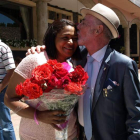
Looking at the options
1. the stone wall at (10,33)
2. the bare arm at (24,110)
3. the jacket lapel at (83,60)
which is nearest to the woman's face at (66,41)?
the jacket lapel at (83,60)

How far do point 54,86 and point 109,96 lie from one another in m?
0.50

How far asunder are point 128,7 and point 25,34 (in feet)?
27.2

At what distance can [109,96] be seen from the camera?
173 cm

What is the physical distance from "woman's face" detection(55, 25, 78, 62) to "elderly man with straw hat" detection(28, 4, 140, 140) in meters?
0.21

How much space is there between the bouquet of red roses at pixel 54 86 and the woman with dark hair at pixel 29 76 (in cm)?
13

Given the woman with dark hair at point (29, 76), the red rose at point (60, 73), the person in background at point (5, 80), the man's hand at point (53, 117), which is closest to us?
the red rose at point (60, 73)

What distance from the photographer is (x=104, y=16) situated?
1.87 metres

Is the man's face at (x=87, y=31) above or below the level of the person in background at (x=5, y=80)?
above

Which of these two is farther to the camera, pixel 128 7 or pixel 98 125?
pixel 128 7

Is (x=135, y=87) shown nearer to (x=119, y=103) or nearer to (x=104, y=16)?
(x=119, y=103)

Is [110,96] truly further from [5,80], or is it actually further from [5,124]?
[5,124]

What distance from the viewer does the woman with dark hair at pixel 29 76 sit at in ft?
5.74

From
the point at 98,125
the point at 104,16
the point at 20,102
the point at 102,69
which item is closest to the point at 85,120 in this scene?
the point at 98,125

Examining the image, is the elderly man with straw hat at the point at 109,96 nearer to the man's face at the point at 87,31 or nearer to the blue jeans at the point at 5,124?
the man's face at the point at 87,31
